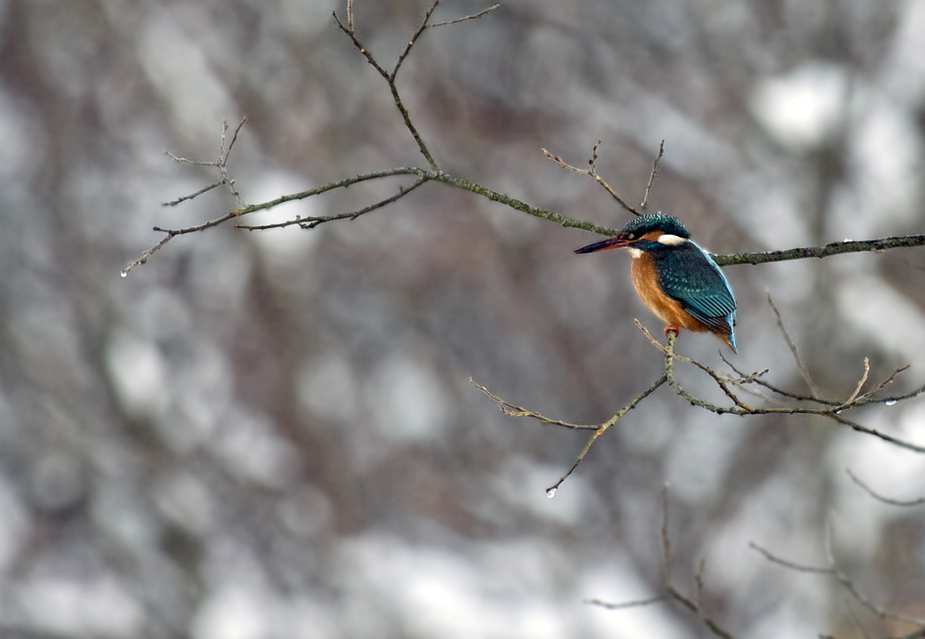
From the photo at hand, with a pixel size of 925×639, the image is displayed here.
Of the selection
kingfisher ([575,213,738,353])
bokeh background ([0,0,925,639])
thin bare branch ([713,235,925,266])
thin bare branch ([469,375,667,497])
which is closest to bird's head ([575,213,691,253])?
kingfisher ([575,213,738,353])

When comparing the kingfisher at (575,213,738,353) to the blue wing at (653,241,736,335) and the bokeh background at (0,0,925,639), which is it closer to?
the blue wing at (653,241,736,335)

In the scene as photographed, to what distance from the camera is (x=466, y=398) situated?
26.1ft

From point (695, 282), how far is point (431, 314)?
5.87 meters

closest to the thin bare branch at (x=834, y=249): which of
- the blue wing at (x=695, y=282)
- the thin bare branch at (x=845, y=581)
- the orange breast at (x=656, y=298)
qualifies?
the blue wing at (x=695, y=282)

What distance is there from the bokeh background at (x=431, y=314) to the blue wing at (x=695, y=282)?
16.9 feet

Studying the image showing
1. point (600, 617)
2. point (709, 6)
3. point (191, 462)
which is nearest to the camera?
point (600, 617)

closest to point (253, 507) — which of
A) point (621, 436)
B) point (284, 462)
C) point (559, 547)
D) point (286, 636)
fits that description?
point (284, 462)

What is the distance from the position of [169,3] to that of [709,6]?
17.4 ft

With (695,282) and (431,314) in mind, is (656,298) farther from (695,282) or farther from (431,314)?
(431,314)

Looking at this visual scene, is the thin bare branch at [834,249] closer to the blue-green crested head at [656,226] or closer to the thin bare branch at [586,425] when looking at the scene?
the blue-green crested head at [656,226]

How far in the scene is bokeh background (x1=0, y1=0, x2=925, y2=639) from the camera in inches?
295

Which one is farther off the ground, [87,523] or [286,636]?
[87,523]

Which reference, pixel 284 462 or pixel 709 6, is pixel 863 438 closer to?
pixel 709 6

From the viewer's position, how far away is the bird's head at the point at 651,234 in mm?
2311
